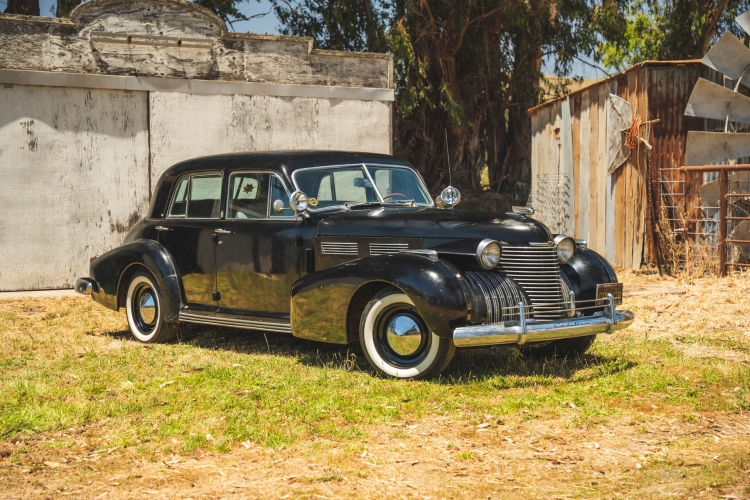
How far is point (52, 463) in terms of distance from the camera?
469 centimetres

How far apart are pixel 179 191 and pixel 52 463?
13.6 ft

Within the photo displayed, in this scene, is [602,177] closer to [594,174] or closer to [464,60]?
[594,174]

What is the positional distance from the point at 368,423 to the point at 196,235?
11.0ft

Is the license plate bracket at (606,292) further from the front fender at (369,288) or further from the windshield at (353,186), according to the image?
the windshield at (353,186)

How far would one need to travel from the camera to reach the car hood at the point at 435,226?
21.4 feet

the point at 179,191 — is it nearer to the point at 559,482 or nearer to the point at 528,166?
the point at 559,482

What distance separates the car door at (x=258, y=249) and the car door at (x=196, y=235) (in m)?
0.12

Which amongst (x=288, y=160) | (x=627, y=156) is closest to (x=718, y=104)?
(x=627, y=156)

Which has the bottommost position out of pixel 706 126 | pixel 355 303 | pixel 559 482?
pixel 559 482

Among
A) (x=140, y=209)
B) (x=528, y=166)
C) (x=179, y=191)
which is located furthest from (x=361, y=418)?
(x=528, y=166)

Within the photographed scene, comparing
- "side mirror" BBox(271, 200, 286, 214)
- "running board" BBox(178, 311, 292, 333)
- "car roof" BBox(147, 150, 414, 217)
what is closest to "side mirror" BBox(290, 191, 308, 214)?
"side mirror" BBox(271, 200, 286, 214)

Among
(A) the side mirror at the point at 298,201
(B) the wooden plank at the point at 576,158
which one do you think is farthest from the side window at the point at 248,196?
(B) the wooden plank at the point at 576,158

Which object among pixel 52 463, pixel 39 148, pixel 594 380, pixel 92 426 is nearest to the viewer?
pixel 52 463

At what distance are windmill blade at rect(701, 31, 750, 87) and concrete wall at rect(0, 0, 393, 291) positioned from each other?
4.80 metres
